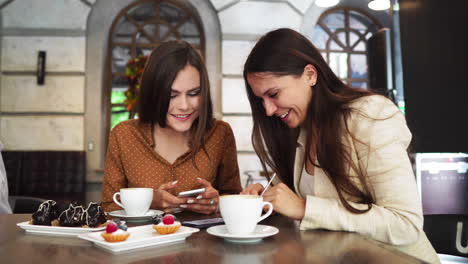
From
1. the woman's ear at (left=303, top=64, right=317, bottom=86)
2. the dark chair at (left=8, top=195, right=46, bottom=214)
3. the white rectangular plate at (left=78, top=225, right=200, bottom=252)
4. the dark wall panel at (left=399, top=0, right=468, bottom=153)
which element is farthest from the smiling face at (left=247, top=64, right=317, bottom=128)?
the dark chair at (left=8, top=195, right=46, bottom=214)

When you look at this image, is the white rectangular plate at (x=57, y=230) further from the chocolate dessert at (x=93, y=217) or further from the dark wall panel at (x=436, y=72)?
the dark wall panel at (x=436, y=72)

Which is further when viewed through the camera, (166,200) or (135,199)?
(166,200)

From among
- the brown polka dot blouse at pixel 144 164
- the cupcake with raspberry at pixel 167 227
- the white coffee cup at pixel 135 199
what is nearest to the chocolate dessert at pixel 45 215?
the white coffee cup at pixel 135 199

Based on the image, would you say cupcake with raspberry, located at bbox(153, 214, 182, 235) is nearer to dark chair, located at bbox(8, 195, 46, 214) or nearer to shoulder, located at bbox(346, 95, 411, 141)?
shoulder, located at bbox(346, 95, 411, 141)

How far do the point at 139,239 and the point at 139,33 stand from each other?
4785 mm

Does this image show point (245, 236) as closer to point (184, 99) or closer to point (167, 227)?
point (167, 227)

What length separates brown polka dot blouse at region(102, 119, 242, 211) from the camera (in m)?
1.78

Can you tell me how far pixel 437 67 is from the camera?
219 centimetres

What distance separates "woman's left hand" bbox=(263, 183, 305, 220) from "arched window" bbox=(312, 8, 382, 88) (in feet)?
15.5

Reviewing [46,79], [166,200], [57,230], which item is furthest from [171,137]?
[46,79]

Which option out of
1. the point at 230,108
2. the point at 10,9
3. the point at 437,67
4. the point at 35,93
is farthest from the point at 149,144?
the point at 10,9

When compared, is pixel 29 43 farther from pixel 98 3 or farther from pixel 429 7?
pixel 429 7

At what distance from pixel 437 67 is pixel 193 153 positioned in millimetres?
1443

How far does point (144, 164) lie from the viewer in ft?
5.90
